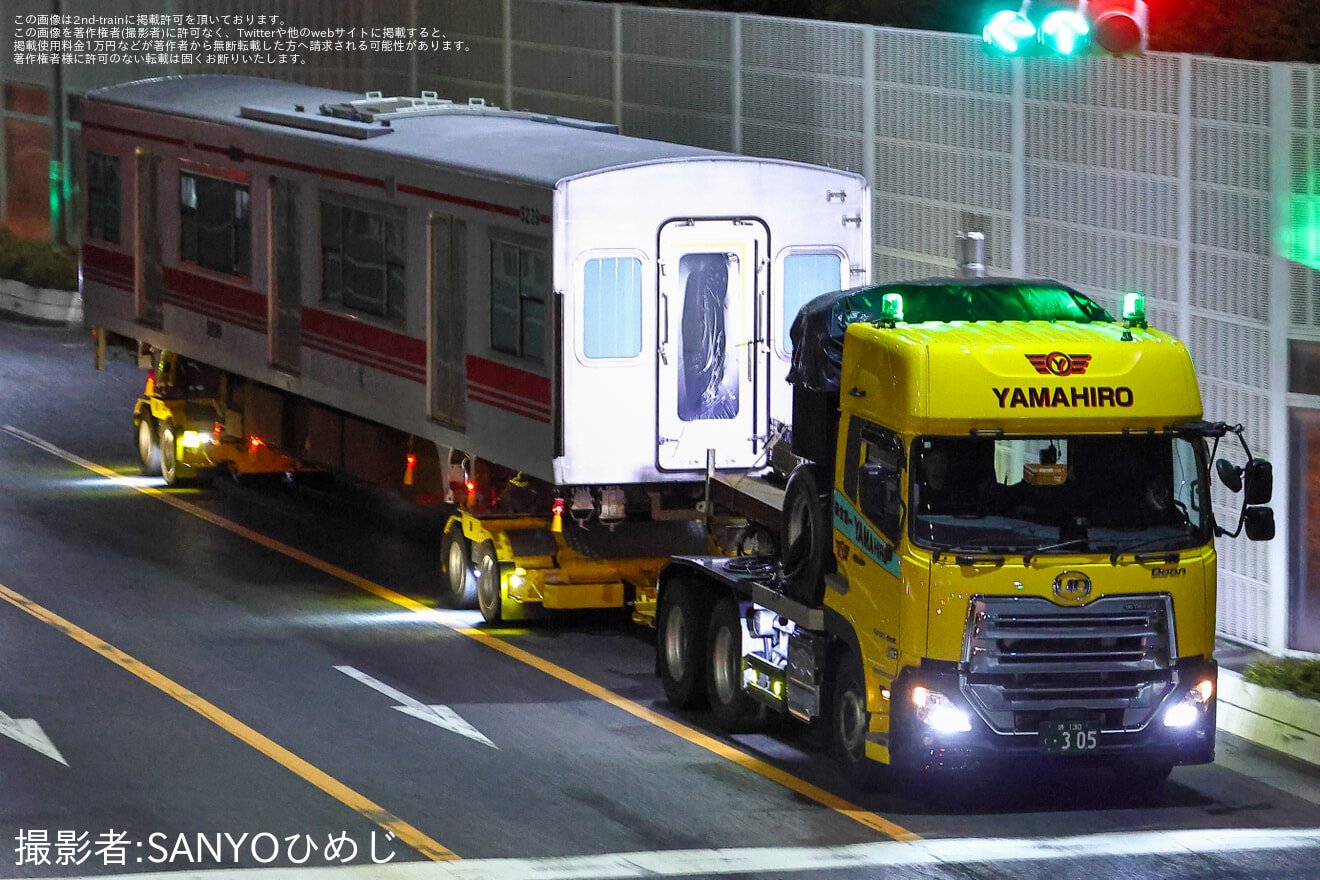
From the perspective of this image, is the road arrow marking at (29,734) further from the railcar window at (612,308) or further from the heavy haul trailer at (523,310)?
the railcar window at (612,308)

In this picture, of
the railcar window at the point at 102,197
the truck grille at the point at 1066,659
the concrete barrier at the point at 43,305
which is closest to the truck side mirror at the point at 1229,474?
the truck grille at the point at 1066,659

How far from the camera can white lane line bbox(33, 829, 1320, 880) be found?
1212 cm

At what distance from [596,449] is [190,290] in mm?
8341

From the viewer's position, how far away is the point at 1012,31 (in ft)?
61.7

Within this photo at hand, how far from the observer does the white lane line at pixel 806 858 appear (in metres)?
12.1

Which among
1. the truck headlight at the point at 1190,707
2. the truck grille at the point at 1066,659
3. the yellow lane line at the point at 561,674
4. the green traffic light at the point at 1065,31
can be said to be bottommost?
the yellow lane line at the point at 561,674

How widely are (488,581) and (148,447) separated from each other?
7716 millimetres

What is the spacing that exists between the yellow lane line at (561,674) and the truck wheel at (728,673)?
Answer: 0.23 meters

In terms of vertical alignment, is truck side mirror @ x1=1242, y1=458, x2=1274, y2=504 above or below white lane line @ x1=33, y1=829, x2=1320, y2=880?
above

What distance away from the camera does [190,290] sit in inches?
995

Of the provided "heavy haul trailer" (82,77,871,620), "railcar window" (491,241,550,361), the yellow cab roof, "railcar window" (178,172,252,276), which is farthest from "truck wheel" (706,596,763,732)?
"railcar window" (178,172,252,276)

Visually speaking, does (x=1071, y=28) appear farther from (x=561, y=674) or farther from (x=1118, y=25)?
(x=561, y=674)

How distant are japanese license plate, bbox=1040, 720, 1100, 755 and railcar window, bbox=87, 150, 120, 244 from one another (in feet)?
53.5

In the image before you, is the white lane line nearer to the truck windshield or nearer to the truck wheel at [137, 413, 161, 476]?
the truck windshield
